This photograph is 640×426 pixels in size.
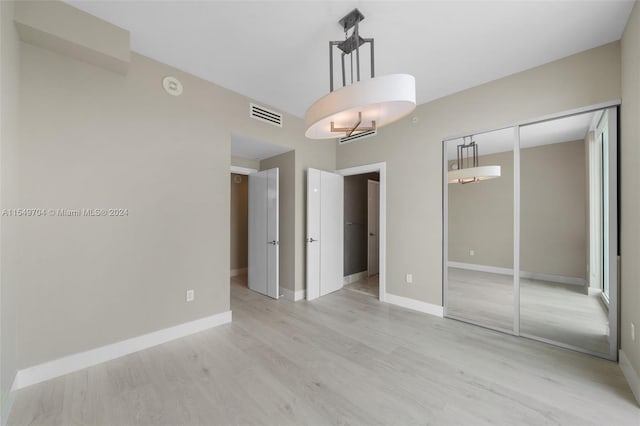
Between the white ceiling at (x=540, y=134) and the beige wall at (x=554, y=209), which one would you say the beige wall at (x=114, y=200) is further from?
the beige wall at (x=554, y=209)

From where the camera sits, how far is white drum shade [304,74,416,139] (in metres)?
1.33

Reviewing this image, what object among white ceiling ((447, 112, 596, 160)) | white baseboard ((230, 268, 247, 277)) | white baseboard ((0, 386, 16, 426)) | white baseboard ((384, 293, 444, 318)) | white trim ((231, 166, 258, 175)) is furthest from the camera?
white baseboard ((230, 268, 247, 277))

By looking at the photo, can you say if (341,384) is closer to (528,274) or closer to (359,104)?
(359,104)

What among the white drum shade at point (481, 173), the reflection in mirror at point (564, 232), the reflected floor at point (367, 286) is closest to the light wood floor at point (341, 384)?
the reflection in mirror at point (564, 232)

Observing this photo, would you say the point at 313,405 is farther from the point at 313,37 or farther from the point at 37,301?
the point at 313,37

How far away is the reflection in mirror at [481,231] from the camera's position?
109 inches

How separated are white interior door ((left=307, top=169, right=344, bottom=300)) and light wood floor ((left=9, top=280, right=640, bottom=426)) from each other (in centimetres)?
123

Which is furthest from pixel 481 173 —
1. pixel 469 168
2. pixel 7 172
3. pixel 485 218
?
pixel 7 172

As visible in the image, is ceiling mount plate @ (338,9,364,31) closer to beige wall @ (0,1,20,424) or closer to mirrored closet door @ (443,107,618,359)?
mirrored closet door @ (443,107,618,359)

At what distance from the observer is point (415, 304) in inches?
134

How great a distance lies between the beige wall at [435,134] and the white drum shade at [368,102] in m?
1.94

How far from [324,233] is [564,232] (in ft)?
9.63

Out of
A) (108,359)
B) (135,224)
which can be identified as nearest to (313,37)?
(135,224)

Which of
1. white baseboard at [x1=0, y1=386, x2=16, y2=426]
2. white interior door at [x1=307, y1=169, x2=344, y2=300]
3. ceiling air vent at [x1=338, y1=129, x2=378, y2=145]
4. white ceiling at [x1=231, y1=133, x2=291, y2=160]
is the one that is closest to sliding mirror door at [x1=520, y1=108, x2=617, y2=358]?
ceiling air vent at [x1=338, y1=129, x2=378, y2=145]
